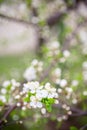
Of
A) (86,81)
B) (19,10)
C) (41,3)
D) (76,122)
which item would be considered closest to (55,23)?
(41,3)

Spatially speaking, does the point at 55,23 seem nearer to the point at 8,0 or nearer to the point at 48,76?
the point at 8,0

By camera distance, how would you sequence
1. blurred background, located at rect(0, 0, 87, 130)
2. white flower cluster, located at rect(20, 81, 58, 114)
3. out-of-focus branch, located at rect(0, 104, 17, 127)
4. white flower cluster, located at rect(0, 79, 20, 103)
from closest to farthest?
white flower cluster, located at rect(20, 81, 58, 114) → out-of-focus branch, located at rect(0, 104, 17, 127) → white flower cluster, located at rect(0, 79, 20, 103) → blurred background, located at rect(0, 0, 87, 130)

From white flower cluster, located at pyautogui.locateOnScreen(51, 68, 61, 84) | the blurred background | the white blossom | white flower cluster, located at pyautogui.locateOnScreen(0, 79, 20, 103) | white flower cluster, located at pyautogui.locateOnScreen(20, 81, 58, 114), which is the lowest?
white flower cluster, located at pyautogui.locateOnScreen(20, 81, 58, 114)

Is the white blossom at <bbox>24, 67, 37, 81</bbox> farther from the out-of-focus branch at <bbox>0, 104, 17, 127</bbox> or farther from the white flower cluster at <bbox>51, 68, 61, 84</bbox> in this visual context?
the out-of-focus branch at <bbox>0, 104, 17, 127</bbox>

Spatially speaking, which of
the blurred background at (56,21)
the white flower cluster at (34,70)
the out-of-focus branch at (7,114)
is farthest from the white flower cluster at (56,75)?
the out-of-focus branch at (7,114)

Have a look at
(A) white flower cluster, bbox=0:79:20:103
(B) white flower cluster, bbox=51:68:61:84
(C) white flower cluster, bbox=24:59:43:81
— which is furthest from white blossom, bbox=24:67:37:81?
(A) white flower cluster, bbox=0:79:20:103

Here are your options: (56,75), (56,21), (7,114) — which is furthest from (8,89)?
(56,21)

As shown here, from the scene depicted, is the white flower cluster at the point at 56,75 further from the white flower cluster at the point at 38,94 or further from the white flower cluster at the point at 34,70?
the white flower cluster at the point at 38,94

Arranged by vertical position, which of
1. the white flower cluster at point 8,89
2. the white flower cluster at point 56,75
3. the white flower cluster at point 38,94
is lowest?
the white flower cluster at point 38,94

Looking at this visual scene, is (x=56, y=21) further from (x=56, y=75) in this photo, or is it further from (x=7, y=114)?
(x=7, y=114)
